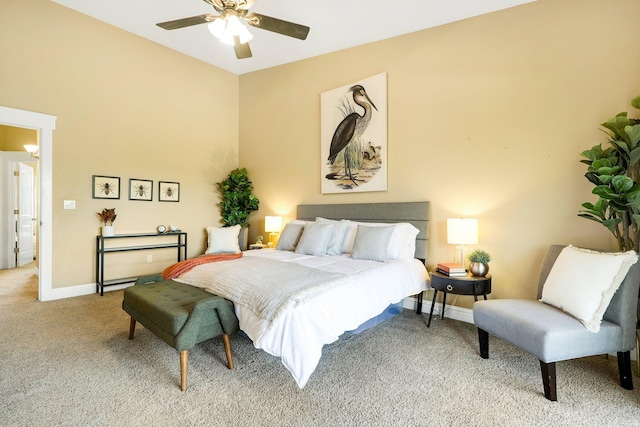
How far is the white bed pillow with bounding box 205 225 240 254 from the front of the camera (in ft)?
15.7

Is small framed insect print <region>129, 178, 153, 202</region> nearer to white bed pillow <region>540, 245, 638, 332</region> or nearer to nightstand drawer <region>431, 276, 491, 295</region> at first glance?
nightstand drawer <region>431, 276, 491, 295</region>

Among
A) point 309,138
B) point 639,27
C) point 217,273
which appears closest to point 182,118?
point 309,138

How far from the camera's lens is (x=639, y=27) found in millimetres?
2492

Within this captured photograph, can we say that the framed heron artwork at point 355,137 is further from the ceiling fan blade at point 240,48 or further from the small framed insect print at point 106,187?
the small framed insect print at point 106,187

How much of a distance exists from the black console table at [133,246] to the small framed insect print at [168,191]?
57cm

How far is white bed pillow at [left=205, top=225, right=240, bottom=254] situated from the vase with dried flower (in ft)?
4.38

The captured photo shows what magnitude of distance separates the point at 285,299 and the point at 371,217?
2231 millimetres

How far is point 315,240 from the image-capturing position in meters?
3.65

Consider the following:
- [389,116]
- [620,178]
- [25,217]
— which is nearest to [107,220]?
[25,217]

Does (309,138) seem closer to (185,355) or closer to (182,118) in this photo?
(182,118)

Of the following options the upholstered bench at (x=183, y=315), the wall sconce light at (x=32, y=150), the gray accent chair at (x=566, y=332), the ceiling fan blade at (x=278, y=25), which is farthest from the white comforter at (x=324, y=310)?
the wall sconce light at (x=32, y=150)

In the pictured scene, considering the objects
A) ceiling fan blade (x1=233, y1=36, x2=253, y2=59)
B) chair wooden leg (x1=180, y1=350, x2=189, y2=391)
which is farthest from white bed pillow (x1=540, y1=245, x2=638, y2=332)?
ceiling fan blade (x1=233, y1=36, x2=253, y2=59)

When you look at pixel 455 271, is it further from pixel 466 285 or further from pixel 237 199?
pixel 237 199

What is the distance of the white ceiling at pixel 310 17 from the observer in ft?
10.8
